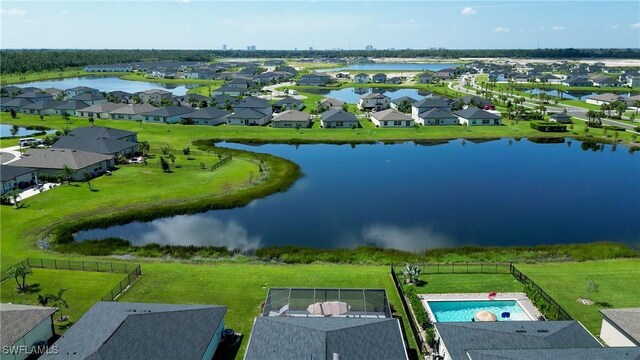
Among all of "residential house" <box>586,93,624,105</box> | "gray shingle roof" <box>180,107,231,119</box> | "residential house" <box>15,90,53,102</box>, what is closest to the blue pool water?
"gray shingle roof" <box>180,107,231,119</box>

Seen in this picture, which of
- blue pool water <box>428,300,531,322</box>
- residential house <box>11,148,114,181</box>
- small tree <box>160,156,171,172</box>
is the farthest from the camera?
small tree <box>160,156,171,172</box>

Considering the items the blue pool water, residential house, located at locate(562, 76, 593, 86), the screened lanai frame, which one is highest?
residential house, located at locate(562, 76, 593, 86)

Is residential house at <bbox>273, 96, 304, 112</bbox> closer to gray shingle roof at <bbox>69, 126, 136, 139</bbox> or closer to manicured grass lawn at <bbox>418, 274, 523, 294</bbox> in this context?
gray shingle roof at <bbox>69, 126, 136, 139</bbox>

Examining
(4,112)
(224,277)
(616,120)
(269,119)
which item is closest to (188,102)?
(269,119)

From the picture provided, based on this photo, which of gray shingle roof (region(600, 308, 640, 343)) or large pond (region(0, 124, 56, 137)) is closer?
gray shingle roof (region(600, 308, 640, 343))

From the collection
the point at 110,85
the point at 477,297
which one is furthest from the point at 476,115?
the point at 110,85

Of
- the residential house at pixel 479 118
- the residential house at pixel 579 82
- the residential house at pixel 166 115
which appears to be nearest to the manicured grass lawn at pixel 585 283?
the residential house at pixel 479 118

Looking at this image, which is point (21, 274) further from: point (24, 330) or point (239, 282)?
point (239, 282)
